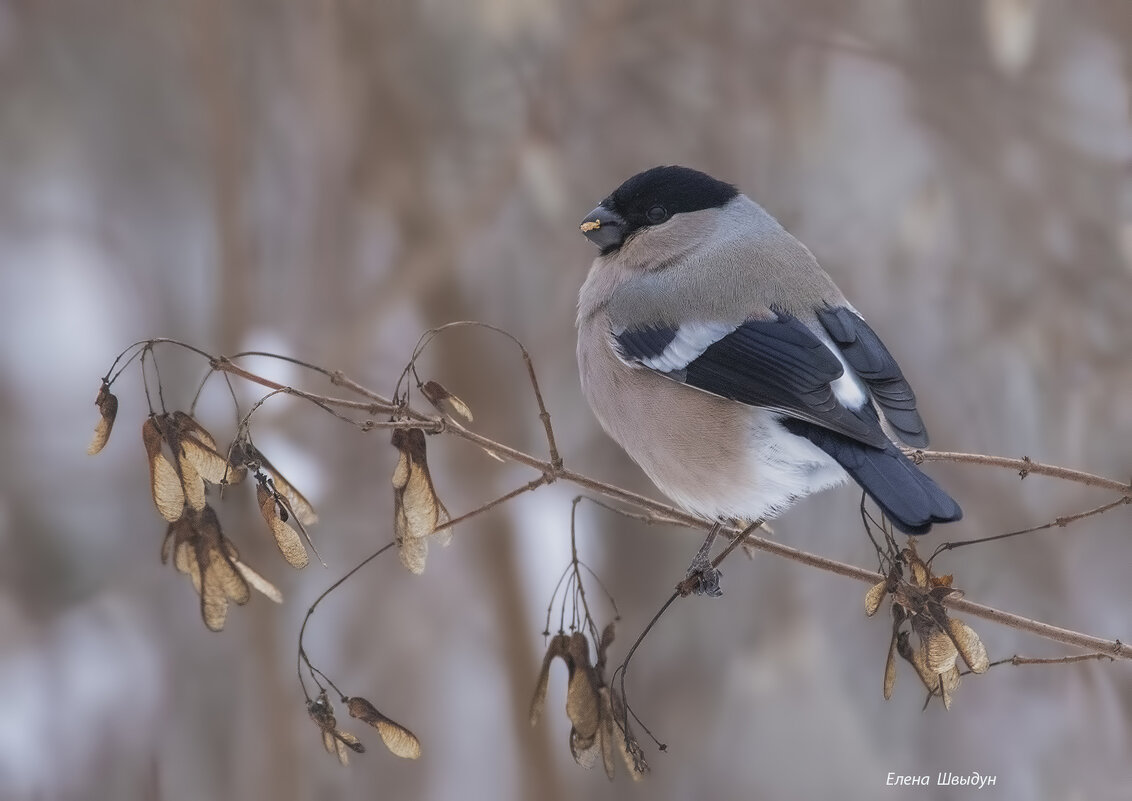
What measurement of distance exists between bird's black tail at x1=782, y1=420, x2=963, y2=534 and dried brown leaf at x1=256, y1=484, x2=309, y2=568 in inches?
33.8

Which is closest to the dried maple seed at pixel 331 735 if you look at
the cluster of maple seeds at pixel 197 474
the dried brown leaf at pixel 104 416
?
the cluster of maple seeds at pixel 197 474

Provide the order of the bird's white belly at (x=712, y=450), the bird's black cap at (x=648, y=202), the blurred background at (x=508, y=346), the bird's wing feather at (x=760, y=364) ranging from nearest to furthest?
the bird's wing feather at (x=760, y=364) → the bird's white belly at (x=712, y=450) → the bird's black cap at (x=648, y=202) → the blurred background at (x=508, y=346)

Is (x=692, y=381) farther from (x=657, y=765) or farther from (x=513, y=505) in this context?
(x=657, y=765)

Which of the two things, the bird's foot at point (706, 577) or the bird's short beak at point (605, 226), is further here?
the bird's short beak at point (605, 226)

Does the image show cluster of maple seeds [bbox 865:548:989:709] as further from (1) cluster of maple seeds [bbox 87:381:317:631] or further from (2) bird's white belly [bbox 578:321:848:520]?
(1) cluster of maple seeds [bbox 87:381:317:631]

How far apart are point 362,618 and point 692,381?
5.78ft

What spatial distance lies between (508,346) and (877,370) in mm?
1709

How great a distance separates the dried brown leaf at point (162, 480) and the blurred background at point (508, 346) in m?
1.40

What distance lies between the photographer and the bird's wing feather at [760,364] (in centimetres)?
192

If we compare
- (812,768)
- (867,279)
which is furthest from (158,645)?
(867,279)

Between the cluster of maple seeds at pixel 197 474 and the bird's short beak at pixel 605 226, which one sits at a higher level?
the bird's short beak at pixel 605 226

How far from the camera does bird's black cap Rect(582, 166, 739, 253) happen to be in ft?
8.21

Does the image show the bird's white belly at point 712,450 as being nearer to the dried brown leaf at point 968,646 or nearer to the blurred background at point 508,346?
the dried brown leaf at point 968,646

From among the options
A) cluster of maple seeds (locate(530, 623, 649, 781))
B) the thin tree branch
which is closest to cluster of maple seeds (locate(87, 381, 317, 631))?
A: the thin tree branch
